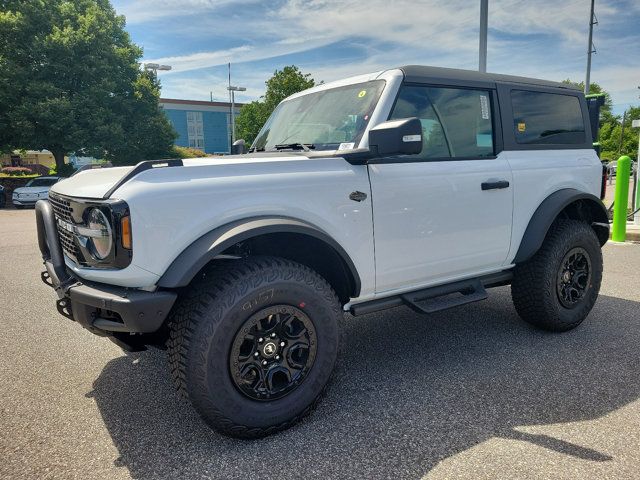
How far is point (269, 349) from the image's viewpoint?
A: 247 cm

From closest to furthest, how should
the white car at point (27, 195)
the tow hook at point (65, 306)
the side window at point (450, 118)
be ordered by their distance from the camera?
1. the tow hook at point (65, 306)
2. the side window at point (450, 118)
3. the white car at point (27, 195)

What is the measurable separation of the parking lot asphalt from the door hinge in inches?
47.8

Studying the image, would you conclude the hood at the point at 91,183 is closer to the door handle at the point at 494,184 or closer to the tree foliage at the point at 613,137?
the door handle at the point at 494,184

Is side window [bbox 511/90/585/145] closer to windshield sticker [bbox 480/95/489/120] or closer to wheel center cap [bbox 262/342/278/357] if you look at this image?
windshield sticker [bbox 480/95/489/120]

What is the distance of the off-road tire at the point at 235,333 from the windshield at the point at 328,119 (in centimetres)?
98

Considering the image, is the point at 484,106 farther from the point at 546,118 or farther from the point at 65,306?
the point at 65,306

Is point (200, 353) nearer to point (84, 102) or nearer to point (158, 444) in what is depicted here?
point (158, 444)

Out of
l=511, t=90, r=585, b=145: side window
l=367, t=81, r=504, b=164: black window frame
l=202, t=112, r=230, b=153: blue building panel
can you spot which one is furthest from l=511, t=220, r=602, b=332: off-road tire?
l=202, t=112, r=230, b=153: blue building panel

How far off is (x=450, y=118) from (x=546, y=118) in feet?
3.52

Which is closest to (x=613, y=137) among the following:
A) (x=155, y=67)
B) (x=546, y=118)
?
(x=155, y=67)

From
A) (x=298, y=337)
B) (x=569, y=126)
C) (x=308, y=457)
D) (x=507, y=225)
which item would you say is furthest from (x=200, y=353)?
(x=569, y=126)

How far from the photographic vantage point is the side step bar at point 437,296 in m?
2.97

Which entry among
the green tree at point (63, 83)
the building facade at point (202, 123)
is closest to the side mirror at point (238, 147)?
the green tree at point (63, 83)

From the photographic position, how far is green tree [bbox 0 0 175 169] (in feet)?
71.5
